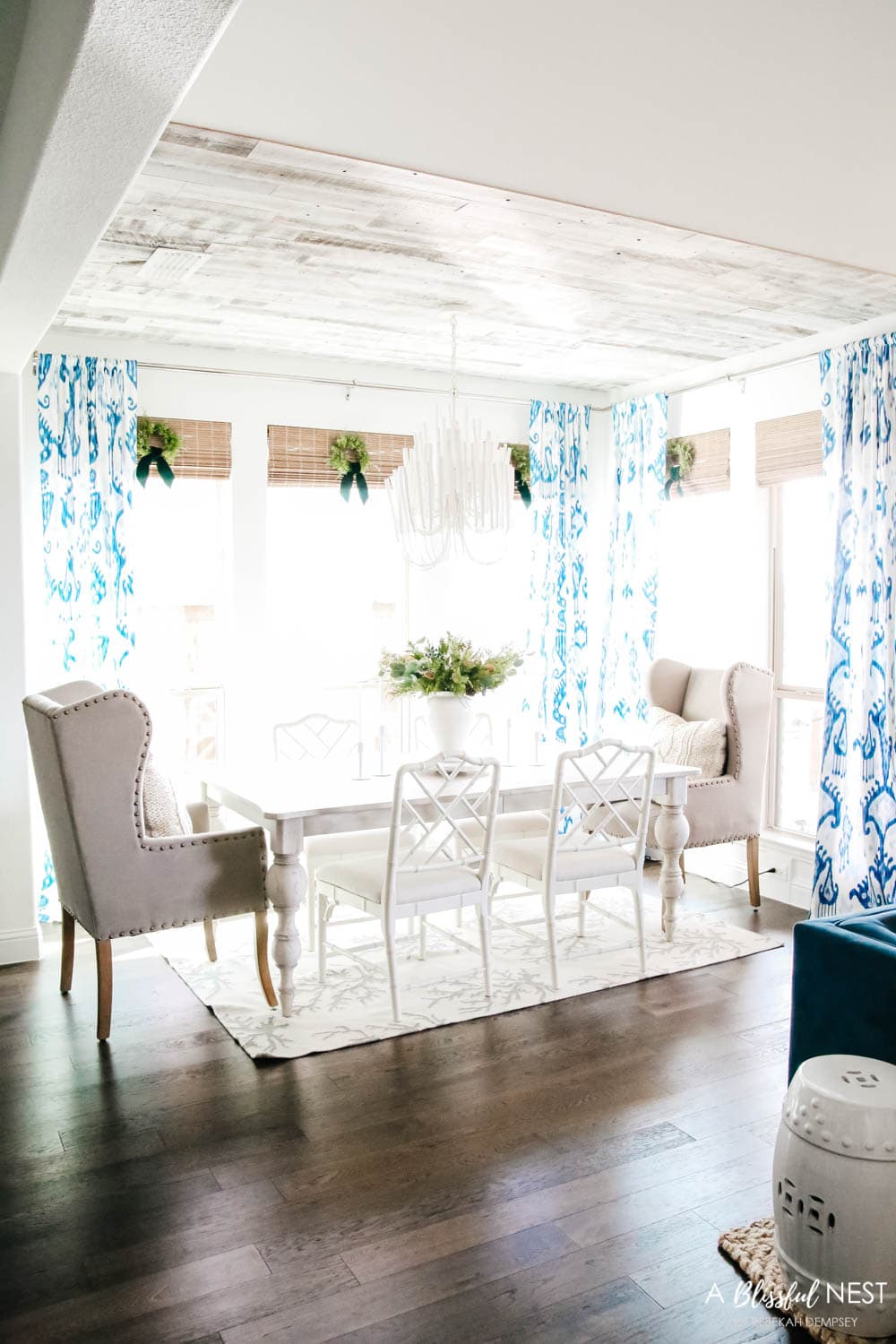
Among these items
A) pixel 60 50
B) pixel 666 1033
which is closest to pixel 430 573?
pixel 666 1033

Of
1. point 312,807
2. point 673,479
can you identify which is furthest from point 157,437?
point 673,479

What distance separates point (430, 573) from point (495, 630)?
57cm

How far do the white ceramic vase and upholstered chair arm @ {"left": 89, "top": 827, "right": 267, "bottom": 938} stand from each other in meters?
0.89

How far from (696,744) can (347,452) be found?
2438mm

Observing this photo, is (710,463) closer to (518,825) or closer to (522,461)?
(522,461)

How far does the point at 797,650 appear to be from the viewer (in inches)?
212

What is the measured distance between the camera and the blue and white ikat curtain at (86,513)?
5.02 metres

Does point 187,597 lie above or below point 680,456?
below

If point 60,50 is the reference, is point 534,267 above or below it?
above

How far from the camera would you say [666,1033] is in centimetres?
360

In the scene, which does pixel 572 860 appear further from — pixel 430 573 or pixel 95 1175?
pixel 430 573

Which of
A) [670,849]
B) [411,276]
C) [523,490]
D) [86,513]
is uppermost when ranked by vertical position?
[411,276]

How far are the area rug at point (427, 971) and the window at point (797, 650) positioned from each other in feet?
3.15

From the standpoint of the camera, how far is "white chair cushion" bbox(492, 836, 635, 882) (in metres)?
3.99
